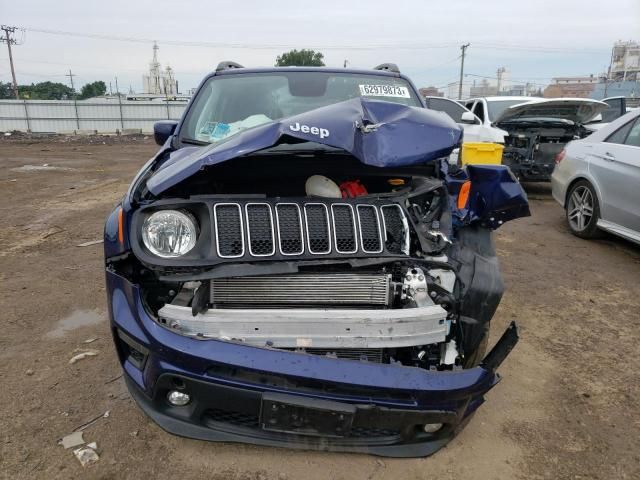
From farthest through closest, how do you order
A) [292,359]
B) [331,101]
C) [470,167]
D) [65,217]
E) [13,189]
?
[13,189]
[65,217]
[331,101]
[470,167]
[292,359]

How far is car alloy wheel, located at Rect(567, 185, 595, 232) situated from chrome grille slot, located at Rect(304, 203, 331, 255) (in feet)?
15.3

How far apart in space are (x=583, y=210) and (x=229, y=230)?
17.1 ft

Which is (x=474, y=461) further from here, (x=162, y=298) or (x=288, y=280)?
(x=162, y=298)

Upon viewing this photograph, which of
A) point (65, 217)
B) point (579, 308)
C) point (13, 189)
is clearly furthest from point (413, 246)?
point (13, 189)

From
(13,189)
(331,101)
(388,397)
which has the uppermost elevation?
(331,101)

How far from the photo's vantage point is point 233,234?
2094mm

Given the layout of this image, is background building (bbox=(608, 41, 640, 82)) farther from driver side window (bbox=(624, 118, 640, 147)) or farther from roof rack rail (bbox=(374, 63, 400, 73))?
roof rack rail (bbox=(374, 63, 400, 73))

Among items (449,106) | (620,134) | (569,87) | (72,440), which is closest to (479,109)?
(449,106)

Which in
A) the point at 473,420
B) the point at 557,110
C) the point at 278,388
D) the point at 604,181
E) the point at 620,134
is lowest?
the point at 473,420

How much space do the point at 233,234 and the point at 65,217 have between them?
5949 millimetres

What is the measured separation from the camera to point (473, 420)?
262cm

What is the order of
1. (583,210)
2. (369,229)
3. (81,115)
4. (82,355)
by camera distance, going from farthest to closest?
(81,115) < (583,210) < (82,355) < (369,229)

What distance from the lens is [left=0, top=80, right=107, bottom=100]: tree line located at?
2176 inches

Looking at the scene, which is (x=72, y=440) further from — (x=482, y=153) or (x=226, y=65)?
(x=482, y=153)
